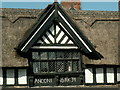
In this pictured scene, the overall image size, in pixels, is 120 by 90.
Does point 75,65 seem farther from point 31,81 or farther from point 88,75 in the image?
point 31,81

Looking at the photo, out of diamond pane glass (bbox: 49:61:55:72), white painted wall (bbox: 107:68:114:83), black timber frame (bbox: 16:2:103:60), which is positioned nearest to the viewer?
black timber frame (bbox: 16:2:103:60)

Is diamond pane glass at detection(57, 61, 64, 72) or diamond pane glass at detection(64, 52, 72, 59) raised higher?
diamond pane glass at detection(64, 52, 72, 59)

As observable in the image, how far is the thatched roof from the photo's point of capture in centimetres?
1731

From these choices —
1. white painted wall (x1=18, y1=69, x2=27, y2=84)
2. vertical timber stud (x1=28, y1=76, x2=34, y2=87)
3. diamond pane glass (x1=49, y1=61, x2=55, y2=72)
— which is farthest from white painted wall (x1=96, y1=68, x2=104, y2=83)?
white painted wall (x1=18, y1=69, x2=27, y2=84)

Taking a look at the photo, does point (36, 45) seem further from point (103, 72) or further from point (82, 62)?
point (103, 72)

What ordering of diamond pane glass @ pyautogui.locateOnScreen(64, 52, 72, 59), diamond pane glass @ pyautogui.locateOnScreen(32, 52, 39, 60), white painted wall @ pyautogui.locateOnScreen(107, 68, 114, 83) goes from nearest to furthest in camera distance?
diamond pane glass @ pyautogui.locateOnScreen(32, 52, 39, 60) → diamond pane glass @ pyautogui.locateOnScreen(64, 52, 72, 59) → white painted wall @ pyautogui.locateOnScreen(107, 68, 114, 83)

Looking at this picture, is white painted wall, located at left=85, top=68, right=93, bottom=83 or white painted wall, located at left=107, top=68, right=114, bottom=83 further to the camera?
white painted wall, located at left=107, top=68, right=114, bottom=83

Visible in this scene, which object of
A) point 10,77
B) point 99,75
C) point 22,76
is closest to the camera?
point 10,77

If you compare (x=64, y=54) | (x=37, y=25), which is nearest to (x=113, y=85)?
(x=64, y=54)

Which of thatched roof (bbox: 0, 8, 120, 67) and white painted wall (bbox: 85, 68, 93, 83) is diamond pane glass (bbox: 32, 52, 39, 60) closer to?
thatched roof (bbox: 0, 8, 120, 67)

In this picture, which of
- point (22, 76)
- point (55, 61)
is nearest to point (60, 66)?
point (55, 61)

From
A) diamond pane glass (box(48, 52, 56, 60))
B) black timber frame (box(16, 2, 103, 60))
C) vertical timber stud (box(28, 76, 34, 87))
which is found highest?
black timber frame (box(16, 2, 103, 60))

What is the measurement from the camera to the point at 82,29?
19.0 m

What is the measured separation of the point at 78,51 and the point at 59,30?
1838mm
